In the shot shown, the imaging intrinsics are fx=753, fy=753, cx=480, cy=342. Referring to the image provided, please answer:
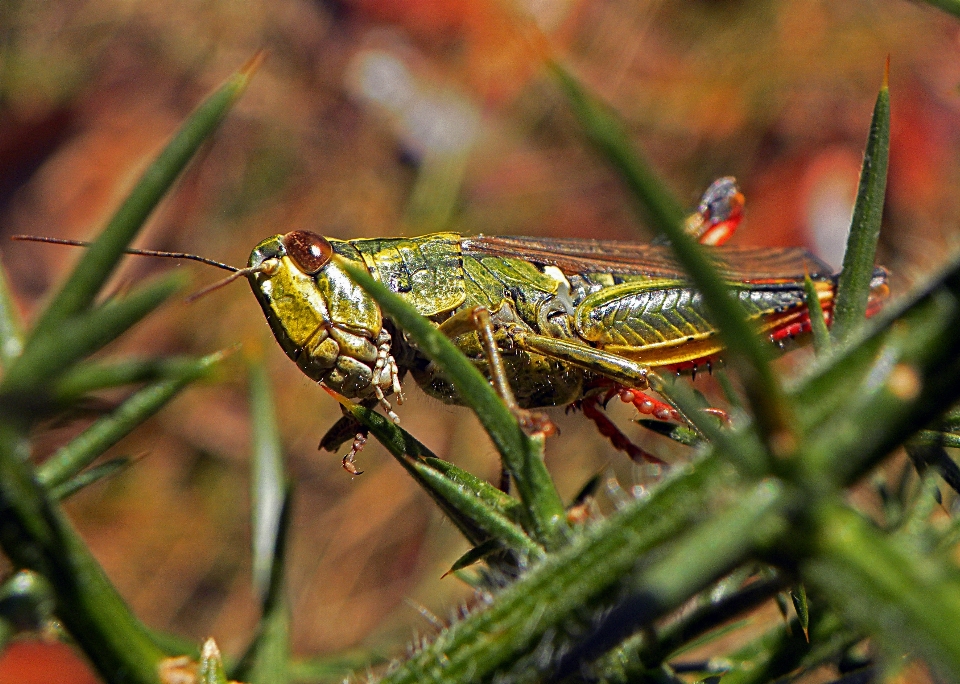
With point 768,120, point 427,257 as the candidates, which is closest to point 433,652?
point 427,257

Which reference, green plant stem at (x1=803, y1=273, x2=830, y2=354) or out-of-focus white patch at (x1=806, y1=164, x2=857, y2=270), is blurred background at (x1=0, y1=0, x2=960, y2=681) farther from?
green plant stem at (x1=803, y1=273, x2=830, y2=354)

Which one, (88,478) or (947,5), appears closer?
(947,5)

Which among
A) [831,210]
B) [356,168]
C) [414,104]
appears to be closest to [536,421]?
[831,210]

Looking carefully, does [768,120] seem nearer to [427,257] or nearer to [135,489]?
[427,257]

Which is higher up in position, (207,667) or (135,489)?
(135,489)

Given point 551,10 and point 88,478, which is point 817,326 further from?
point 551,10

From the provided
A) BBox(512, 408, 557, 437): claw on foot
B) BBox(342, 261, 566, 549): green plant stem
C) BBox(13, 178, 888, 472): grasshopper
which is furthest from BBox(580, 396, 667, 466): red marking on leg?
BBox(342, 261, 566, 549): green plant stem

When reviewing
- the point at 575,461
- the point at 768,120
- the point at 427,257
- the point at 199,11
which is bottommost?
the point at 575,461

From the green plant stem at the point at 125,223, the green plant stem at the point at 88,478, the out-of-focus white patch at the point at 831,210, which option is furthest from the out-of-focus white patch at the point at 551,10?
the green plant stem at the point at 125,223
